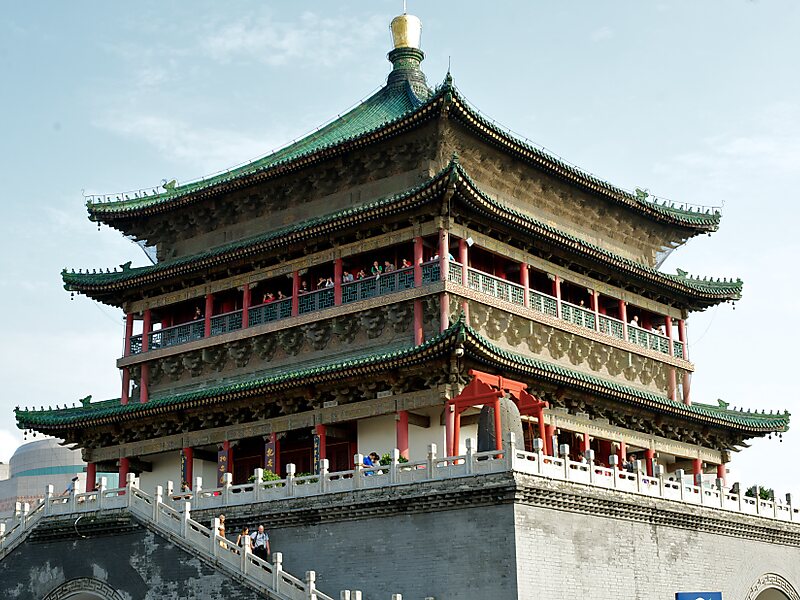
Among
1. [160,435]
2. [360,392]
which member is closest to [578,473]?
[360,392]

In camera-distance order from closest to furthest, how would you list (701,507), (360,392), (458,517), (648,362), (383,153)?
(458,517) → (701,507) → (360,392) → (383,153) → (648,362)

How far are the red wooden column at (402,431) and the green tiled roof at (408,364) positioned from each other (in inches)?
59.9

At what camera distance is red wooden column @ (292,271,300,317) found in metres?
36.5

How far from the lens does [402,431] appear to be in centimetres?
3247

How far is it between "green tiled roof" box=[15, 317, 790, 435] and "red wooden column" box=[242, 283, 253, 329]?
2.17 m

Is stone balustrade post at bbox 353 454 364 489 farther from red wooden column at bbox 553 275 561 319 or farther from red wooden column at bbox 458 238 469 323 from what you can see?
red wooden column at bbox 553 275 561 319

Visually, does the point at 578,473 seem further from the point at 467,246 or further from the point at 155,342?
the point at 155,342

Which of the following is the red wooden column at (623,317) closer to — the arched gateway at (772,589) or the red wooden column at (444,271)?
the red wooden column at (444,271)

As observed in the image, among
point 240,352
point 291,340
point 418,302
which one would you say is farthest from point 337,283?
point 240,352

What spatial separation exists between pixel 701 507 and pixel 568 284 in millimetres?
10471

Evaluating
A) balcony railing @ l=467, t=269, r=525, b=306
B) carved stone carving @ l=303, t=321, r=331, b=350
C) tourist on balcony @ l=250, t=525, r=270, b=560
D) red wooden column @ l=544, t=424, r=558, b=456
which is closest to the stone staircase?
tourist on balcony @ l=250, t=525, r=270, b=560

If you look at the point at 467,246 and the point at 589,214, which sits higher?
the point at 589,214

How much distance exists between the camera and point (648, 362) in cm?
4019

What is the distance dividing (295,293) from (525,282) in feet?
24.7
